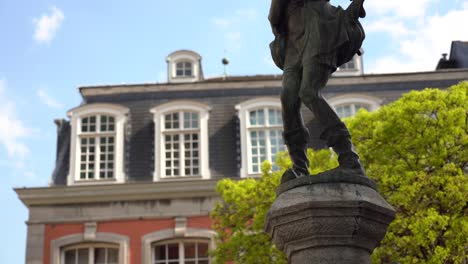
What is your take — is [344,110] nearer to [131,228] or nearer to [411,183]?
[131,228]

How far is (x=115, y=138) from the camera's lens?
24.1 metres

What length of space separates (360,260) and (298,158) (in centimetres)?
138

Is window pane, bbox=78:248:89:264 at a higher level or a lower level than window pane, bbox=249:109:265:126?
lower

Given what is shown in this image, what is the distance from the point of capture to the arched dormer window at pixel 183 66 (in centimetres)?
2678

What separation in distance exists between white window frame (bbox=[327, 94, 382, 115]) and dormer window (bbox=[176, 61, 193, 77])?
587 centimetres

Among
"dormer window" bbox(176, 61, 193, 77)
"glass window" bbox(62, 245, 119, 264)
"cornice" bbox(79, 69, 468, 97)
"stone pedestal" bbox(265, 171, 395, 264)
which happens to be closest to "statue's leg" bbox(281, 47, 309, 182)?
"stone pedestal" bbox(265, 171, 395, 264)

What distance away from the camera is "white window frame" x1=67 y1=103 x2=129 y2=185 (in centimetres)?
2353

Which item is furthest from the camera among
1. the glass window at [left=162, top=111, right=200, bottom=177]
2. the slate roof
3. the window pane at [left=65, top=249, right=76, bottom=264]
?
the slate roof

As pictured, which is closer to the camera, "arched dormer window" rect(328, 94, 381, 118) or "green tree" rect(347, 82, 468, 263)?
"green tree" rect(347, 82, 468, 263)

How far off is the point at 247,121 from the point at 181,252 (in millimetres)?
4896

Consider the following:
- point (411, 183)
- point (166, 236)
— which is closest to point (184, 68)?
point (166, 236)

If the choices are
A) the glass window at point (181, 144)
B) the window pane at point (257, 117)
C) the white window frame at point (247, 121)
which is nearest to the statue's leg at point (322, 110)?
the white window frame at point (247, 121)

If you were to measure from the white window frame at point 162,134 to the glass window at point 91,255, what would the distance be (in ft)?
9.24

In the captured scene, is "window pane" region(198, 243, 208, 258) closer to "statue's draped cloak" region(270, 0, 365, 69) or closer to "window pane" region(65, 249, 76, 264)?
"window pane" region(65, 249, 76, 264)
